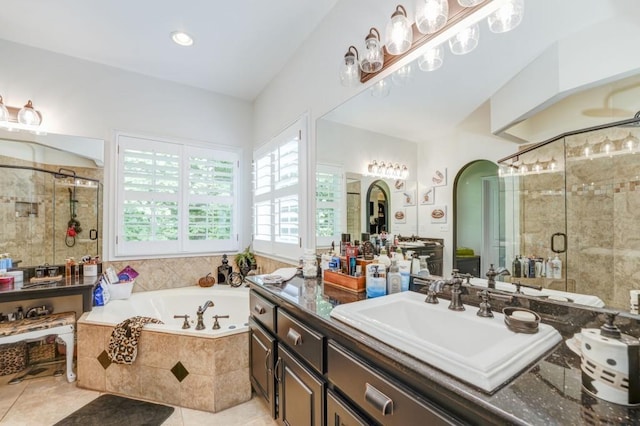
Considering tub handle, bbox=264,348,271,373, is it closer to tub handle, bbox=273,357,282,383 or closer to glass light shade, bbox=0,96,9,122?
tub handle, bbox=273,357,282,383

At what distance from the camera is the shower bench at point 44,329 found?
199cm

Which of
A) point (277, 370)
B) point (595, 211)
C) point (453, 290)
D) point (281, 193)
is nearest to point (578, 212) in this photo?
point (595, 211)

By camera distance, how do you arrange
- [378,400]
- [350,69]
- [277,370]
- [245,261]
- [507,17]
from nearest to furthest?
[378,400] → [507,17] → [277,370] → [350,69] → [245,261]

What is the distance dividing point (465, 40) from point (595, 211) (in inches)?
34.5

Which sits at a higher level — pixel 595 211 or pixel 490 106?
pixel 490 106

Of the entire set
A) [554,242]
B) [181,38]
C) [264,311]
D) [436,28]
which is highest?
[181,38]

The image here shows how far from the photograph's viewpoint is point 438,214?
4.65ft

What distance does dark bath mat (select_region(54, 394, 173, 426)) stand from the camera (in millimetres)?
1752

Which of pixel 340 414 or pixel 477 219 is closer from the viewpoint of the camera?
pixel 340 414

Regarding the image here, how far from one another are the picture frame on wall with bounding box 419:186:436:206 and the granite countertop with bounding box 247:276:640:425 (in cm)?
72

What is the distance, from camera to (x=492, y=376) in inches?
25.2

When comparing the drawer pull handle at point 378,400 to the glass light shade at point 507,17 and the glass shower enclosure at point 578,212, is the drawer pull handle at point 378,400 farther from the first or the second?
the glass light shade at point 507,17

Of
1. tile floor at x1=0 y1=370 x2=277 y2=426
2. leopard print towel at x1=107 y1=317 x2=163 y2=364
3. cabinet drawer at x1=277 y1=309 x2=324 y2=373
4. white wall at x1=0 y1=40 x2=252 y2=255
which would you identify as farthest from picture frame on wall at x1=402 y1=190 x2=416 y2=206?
white wall at x1=0 y1=40 x2=252 y2=255

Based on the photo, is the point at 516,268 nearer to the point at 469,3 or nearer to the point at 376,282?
the point at 376,282
